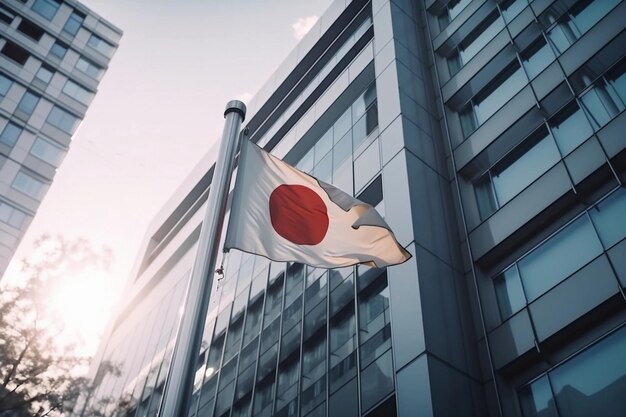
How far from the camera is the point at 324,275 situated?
16.7 metres

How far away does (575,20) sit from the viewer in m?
16.5

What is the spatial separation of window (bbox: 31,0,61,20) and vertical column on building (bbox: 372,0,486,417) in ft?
137

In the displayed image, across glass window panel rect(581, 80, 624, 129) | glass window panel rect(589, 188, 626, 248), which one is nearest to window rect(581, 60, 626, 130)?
glass window panel rect(581, 80, 624, 129)

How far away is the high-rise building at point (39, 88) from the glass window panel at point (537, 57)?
3595cm

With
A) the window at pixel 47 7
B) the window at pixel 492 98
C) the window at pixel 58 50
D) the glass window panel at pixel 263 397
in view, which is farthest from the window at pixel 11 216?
the window at pixel 492 98

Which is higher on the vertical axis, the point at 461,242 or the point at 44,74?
the point at 44,74

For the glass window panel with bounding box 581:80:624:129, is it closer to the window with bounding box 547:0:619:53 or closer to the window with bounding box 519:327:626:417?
the window with bounding box 547:0:619:53

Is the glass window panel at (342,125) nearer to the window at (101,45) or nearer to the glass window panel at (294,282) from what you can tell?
the glass window panel at (294,282)

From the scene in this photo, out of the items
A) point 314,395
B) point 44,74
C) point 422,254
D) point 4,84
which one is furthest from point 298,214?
point 44,74

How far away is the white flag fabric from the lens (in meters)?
8.31

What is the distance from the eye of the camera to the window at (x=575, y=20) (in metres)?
15.8

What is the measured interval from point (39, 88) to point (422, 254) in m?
43.4

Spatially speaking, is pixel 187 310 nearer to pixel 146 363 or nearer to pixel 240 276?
pixel 240 276

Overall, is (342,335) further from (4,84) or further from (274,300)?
(4,84)
